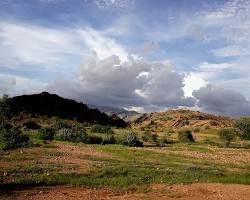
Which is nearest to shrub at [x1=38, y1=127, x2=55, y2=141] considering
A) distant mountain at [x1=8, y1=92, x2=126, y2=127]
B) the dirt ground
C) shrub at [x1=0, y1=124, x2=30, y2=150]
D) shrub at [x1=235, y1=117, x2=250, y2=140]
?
shrub at [x1=0, y1=124, x2=30, y2=150]

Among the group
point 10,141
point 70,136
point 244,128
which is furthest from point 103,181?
point 244,128

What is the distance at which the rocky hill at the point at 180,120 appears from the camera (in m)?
132

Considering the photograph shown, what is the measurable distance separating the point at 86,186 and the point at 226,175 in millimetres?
9139

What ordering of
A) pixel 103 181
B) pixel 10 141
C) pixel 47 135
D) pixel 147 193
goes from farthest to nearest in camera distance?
pixel 47 135
pixel 10 141
pixel 103 181
pixel 147 193

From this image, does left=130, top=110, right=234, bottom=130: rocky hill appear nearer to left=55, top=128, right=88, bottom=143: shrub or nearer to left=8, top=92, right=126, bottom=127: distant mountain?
left=8, top=92, right=126, bottom=127: distant mountain

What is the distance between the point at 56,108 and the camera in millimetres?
120188

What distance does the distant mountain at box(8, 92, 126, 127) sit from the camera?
4285 inches

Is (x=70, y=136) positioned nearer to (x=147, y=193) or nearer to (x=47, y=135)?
(x=47, y=135)

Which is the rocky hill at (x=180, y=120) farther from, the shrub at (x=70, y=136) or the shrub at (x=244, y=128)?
the shrub at (x=70, y=136)

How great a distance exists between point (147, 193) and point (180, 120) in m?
127

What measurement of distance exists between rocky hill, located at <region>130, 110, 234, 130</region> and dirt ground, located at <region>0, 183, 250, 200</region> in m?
102

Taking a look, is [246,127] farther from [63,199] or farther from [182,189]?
[63,199]

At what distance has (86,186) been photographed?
21375 millimetres

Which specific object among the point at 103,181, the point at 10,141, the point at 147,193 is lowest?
the point at 147,193
